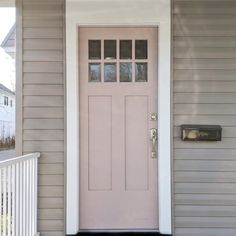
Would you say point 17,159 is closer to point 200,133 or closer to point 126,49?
point 126,49

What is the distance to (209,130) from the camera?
3607mm

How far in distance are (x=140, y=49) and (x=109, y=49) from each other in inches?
12.2

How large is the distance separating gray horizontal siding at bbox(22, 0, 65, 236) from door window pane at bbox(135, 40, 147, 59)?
0.74 m

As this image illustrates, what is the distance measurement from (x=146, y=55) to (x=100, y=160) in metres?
1.14

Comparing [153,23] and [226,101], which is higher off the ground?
[153,23]

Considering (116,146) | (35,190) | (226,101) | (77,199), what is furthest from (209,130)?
(35,190)

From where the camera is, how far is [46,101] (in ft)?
12.1

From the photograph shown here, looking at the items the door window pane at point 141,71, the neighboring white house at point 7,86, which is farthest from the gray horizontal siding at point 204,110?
the neighboring white house at point 7,86

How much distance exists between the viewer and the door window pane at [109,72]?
3.73 meters

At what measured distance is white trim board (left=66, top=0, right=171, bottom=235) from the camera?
3.63m

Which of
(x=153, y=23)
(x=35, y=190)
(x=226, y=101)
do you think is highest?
(x=153, y=23)

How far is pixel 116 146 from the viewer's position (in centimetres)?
373

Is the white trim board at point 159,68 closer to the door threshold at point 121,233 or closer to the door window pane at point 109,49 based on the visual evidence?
the door threshold at point 121,233

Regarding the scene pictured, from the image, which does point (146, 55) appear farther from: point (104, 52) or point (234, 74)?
point (234, 74)
